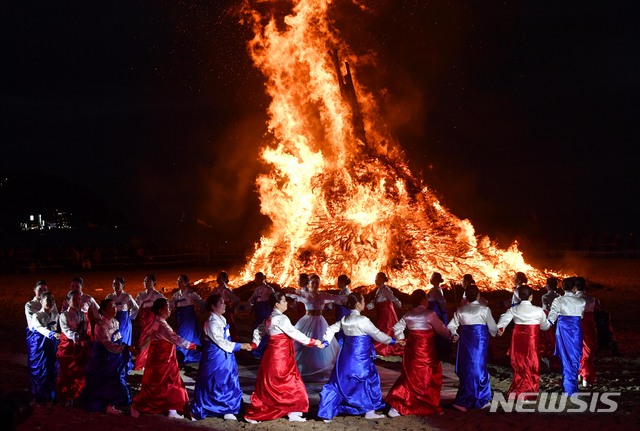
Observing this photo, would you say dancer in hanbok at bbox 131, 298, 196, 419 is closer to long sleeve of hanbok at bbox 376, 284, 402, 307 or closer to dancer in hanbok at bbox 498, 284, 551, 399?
dancer in hanbok at bbox 498, 284, 551, 399

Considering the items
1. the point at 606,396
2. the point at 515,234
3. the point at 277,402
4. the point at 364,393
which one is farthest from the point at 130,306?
the point at 515,234

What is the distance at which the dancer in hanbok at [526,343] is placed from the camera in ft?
29.7

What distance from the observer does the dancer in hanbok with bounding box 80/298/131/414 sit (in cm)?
871

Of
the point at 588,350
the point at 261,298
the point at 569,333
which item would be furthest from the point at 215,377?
the point at 588,350

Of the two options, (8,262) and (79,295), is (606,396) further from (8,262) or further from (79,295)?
(8,262)

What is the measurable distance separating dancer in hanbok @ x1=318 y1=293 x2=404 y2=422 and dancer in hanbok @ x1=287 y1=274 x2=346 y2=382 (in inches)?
89.4

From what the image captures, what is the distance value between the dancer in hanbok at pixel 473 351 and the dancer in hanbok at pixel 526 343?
0.42m

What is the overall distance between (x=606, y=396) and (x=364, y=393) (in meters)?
3.52

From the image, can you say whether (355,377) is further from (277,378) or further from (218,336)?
(218,336)

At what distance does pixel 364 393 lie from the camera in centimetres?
833

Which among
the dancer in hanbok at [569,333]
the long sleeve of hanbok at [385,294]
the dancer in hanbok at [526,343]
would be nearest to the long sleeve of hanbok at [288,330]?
the dancer in hanbok at [526,343]

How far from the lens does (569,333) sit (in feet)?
31.0

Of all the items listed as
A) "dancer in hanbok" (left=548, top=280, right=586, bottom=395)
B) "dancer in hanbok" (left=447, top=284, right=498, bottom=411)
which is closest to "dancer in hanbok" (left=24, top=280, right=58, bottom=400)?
"dancer in hanbok" (left=447, top=284, right=498, bottom=411)

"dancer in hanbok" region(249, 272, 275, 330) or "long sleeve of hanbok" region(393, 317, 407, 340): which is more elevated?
"dancer in hanbok" region(249, 272, 275, 330)
